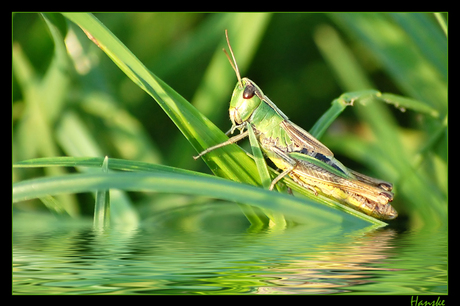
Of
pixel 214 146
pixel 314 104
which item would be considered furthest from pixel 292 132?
pixel 314 104

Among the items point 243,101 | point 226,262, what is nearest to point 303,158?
point 243,101

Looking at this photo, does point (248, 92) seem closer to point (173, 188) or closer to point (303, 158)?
point (303, 158)

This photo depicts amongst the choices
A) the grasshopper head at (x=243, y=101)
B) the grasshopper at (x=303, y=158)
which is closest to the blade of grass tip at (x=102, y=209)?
the grasshopper at (x=303, y=158)

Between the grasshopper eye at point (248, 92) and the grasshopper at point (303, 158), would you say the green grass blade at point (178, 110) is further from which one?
the grasshopper eye at point (248, 92)

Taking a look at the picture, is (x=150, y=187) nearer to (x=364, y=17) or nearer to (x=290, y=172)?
(x=290, y=172)

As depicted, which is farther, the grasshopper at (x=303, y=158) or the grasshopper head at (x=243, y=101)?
the grasshopper head at (x=243, y=101)

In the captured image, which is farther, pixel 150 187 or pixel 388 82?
pixel 388 82

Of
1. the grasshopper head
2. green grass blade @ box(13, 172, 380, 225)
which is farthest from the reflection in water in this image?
the grasshopper head
